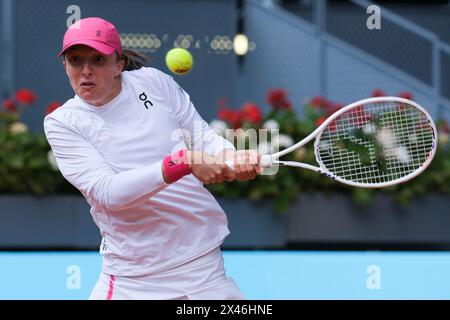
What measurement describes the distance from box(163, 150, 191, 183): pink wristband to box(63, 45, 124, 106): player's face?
1.14 feet

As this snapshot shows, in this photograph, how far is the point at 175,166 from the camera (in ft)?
8.96

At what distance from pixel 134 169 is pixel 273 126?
13.5ft

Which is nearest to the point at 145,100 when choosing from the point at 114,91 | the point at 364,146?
the point at 114,91

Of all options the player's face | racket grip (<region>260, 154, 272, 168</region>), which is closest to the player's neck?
the player's face

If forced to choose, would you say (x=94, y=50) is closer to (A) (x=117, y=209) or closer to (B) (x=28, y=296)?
(A) (x=117, y=209)

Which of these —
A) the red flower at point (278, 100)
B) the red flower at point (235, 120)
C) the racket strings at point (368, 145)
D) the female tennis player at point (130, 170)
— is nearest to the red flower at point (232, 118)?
the red flower at point (235, 120)

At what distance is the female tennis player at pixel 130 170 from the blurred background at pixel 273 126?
1688mm

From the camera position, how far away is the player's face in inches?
115

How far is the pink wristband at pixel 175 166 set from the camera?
2.73 m

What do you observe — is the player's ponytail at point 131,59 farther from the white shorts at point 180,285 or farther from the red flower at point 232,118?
the red flower at point 232,118

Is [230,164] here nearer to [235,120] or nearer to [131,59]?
[131,59]

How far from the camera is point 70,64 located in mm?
2971

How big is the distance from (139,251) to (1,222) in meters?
4.02

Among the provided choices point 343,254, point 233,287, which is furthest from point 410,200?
point 233,287
